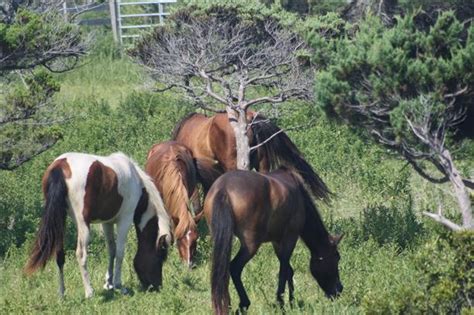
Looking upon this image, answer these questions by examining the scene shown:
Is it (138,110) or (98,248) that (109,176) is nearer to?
(98,248)

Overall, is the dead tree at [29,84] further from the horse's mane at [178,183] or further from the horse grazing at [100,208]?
the horse grazing at [100,208]

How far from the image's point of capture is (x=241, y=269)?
29.5 ft

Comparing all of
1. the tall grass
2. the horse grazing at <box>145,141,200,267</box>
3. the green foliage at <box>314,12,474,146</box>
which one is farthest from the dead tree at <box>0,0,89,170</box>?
the tall grass

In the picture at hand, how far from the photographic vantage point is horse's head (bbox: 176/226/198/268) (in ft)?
35.6

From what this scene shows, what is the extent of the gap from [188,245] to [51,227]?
5.71 ft

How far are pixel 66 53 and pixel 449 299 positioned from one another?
628 centimetres

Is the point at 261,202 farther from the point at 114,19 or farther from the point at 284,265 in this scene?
the point at 114,19

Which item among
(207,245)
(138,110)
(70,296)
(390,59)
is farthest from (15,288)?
(138,110)

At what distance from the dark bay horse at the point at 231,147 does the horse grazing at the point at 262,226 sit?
216 cm

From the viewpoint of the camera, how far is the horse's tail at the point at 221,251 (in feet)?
28.3

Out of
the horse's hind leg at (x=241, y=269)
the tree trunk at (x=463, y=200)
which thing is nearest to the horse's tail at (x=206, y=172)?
the horse's hind leg at (x=241, y=269)

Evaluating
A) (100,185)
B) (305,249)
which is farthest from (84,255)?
(305,249)

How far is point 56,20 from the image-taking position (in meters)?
13.2

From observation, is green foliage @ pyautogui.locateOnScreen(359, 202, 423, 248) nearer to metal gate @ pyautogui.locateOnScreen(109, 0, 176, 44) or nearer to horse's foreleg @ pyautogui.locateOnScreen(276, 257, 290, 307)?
horse's foreleg @ pyautogui.locateOnScreen(276, 257, 290, 307)
